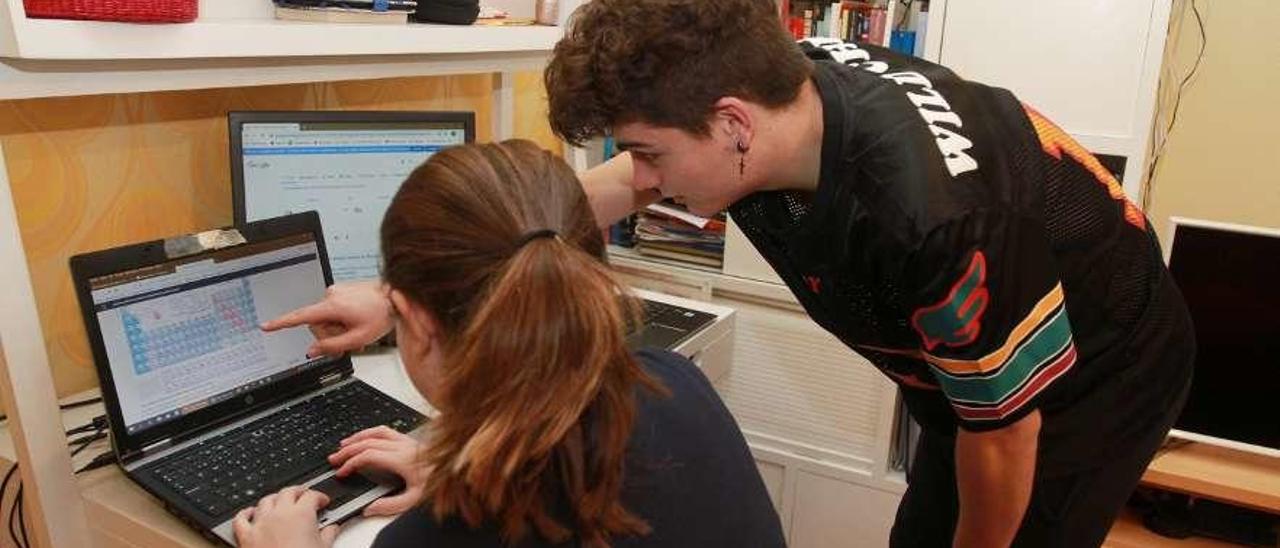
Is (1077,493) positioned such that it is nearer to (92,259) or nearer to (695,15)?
(695,15)

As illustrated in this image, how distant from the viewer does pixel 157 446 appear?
1196mm

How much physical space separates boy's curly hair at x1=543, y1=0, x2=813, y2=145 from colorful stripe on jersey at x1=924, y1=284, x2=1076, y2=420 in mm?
328

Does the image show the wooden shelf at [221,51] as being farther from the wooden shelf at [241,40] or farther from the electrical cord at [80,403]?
the electrical cord at [80,403]

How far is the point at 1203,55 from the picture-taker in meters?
2.10

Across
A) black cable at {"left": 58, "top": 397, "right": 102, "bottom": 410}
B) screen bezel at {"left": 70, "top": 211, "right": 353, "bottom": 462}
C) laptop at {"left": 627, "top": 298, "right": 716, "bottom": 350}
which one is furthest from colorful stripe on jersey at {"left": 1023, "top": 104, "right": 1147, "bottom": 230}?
black cable at {"left": 58, "top": 397, "right": 102, "bottom": 410}

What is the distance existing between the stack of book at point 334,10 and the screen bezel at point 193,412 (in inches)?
12.8

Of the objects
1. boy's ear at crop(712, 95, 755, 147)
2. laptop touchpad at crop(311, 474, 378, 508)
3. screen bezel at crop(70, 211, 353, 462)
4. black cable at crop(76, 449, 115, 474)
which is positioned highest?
boy's ear at crop(712, 95, 755, 147)

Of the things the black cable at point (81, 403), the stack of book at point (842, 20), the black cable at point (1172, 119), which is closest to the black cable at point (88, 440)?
the black cable at point (81, 403)

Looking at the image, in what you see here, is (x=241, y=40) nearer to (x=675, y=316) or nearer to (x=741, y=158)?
(x=741, y=158)

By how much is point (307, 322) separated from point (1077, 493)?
1017mm

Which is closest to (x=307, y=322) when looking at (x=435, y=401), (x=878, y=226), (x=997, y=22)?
(x=435, y=401)

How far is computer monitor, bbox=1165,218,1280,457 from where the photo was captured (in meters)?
1.77

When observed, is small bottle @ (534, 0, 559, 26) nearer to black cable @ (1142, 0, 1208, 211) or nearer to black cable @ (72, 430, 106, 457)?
black cable @ (72, 430, 106, 457)

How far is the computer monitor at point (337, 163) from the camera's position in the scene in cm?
149
